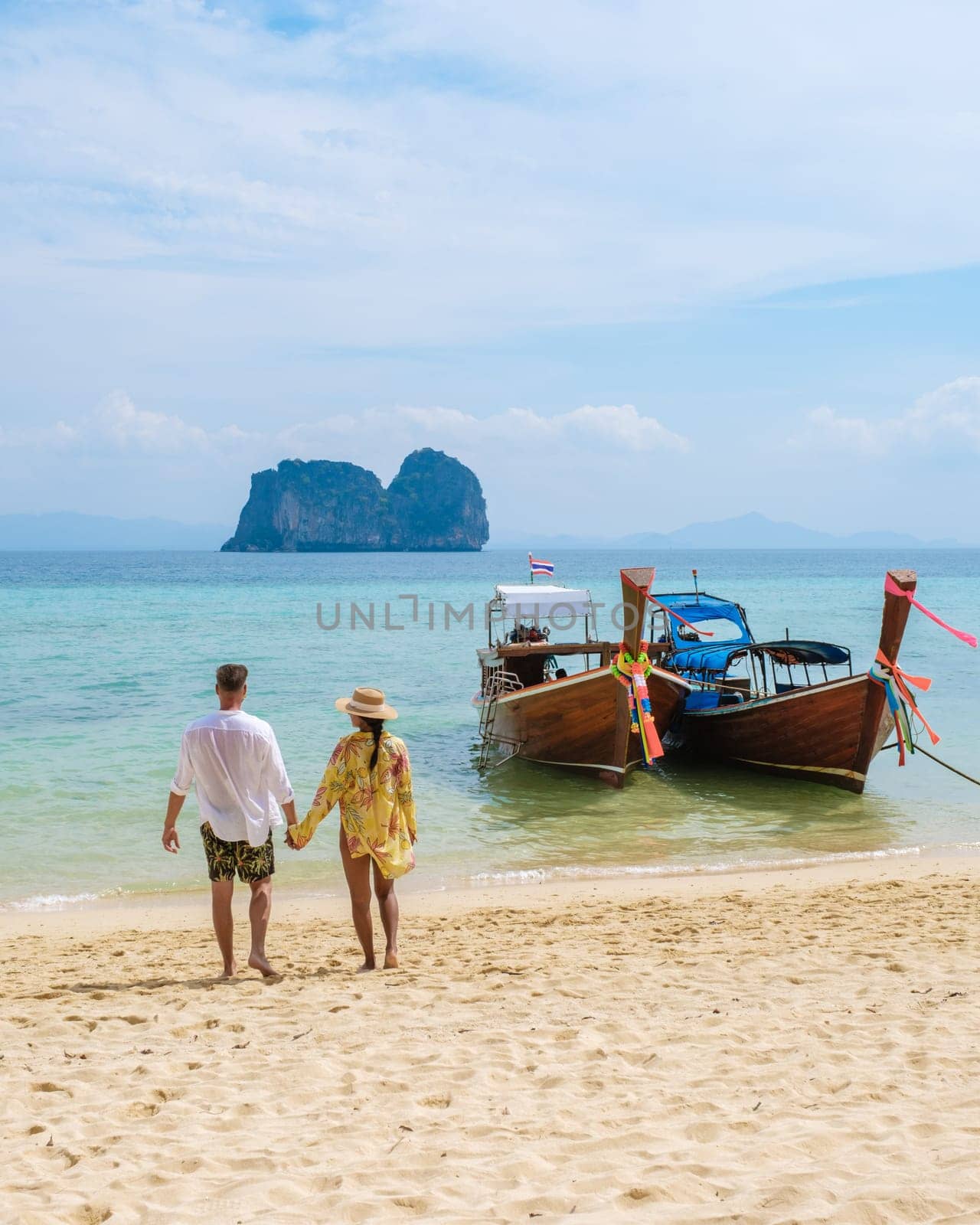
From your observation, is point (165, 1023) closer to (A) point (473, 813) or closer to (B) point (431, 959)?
(B) point (431, 959)

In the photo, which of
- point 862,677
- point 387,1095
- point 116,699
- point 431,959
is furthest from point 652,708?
point 116,699

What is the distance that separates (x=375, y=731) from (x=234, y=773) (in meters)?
0.77

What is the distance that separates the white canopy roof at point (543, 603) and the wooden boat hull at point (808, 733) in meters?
2.52

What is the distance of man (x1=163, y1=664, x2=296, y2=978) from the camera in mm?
5137

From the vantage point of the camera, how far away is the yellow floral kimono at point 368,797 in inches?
214

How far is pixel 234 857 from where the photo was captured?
5.25 meters

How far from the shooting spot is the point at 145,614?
48.9 meters

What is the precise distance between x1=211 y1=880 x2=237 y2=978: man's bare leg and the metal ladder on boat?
30.7 feet

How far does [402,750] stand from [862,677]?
853 centimetres

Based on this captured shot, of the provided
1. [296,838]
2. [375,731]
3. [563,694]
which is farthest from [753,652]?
[296,838]

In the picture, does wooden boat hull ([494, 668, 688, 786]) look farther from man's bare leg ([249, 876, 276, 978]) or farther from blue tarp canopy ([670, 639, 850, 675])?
man's bare leg ([249, 876, 276, 978])

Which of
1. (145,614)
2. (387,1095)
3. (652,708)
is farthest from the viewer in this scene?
(145,614)

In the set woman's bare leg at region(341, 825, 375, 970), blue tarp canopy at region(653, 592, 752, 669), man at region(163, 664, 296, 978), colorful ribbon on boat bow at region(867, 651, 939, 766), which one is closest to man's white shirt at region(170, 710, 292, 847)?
man at region(163, 664, 296, 978)

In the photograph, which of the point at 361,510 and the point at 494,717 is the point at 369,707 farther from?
the point at 361,510
